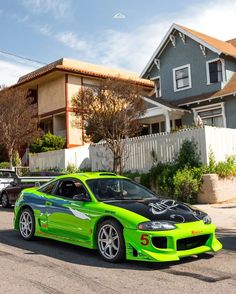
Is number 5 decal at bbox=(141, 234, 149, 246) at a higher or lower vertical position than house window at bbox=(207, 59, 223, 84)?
lower

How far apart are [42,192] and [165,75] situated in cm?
1987

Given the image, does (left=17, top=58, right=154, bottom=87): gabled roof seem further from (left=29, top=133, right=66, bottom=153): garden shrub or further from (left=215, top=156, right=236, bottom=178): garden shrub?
(left=215, top=156, right=236, bottom=178): garden shrub

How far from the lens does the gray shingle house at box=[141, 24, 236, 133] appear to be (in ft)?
79.6

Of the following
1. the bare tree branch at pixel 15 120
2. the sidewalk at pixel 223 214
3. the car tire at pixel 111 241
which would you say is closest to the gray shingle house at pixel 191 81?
the bare tree branch at pixel 15 120

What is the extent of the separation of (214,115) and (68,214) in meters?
17.9

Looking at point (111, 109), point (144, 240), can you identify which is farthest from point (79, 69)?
point (144, 240)

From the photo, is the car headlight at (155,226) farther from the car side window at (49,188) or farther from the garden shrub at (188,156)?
the garden shrub at (188,156)

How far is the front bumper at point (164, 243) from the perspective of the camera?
20.9 feet

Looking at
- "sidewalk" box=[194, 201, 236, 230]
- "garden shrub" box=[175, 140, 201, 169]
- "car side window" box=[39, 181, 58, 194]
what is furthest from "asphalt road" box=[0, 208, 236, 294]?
"garden shrub" box=[175, 140, 201, 169]

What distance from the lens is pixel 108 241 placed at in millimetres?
6926

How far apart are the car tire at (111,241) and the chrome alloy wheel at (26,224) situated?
226cm

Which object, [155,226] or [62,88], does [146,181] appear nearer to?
[155,226]

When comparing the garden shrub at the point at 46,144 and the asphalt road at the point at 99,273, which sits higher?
the garden shrub at the point at 46,144

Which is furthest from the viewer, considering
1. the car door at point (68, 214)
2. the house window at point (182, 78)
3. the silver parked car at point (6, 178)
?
the house window at point (182, 78)
